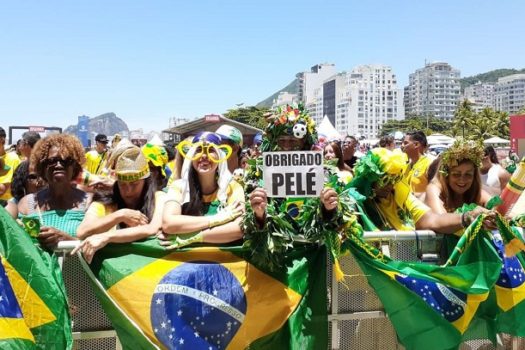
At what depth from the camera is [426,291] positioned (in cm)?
352

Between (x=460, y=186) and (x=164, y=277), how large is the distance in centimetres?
242

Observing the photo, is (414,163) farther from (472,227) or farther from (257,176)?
(257,176)

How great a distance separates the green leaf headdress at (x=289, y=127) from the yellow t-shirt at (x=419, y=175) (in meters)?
2.93

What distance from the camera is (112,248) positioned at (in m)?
3.39

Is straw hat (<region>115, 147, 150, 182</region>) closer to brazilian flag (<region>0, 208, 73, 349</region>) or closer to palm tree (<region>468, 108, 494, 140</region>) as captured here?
brazilian flag (<region>0, 208, 73, 349</region>)

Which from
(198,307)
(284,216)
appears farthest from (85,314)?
(284,216)

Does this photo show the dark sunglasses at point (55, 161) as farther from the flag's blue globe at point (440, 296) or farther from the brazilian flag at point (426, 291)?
the flag's blue globe at point (440, 296)

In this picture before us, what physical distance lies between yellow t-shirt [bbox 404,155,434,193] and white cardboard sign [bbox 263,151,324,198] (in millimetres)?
3288

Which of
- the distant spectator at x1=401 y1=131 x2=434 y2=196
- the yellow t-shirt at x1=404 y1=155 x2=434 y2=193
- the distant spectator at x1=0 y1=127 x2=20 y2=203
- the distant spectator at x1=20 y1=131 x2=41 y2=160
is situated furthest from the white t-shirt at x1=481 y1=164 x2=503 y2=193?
the distant spectator at x1=20 y1=131 x2=41 y2=160

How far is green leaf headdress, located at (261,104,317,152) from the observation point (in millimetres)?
3557

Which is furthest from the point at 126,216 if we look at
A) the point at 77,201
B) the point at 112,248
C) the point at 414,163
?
the point at 414,163

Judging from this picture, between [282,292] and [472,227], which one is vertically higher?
[472,227]

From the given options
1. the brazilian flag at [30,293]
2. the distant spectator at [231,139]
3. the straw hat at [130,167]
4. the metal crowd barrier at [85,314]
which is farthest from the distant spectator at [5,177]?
the brazilian flag at [30,293]

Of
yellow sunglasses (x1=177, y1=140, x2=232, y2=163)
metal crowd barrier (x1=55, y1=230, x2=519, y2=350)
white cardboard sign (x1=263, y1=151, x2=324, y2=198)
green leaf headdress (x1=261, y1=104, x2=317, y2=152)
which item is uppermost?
green leaf headdress (x1=261, y1=104, x2=317, y2=152)
